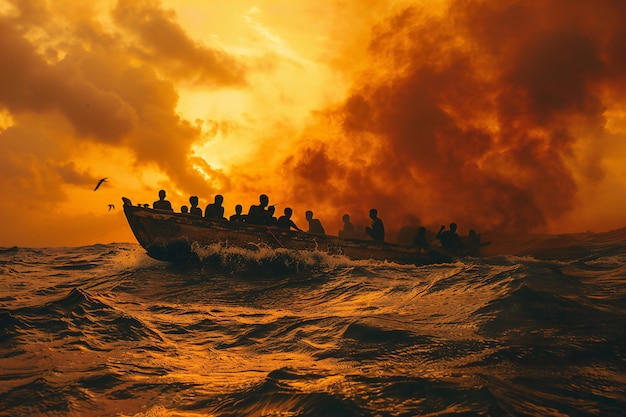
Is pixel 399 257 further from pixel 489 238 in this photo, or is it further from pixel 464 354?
pixel 489 238

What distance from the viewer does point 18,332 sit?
36.2 ft

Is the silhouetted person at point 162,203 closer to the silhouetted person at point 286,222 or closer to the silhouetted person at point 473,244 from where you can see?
the silhouetted person at point 286,222

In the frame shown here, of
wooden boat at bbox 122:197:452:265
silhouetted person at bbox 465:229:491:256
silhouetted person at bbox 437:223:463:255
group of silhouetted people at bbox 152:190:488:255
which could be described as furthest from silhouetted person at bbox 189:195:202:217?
silhouetted person at bbox 465:229:491:256

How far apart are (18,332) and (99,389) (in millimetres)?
4664

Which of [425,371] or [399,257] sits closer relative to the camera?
[425,371]

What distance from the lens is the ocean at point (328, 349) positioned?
656 cm

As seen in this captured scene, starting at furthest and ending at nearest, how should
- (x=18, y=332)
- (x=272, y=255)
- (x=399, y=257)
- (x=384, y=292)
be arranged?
(x=399, y=257), (x=272, y=255), (x=384, y=292), (x=18, y=332)

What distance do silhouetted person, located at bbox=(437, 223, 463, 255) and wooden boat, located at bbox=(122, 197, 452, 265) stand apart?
5.99 metres

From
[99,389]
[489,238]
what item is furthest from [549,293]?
[489,238]

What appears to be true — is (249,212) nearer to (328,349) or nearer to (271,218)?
(271,218)

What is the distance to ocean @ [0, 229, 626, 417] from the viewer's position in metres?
6.56

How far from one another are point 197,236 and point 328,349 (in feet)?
41.6

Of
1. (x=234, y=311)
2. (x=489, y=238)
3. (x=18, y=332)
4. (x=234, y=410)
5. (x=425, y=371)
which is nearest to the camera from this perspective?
(x=234, y=410)

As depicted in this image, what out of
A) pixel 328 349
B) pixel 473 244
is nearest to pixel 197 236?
pixel 328 349
